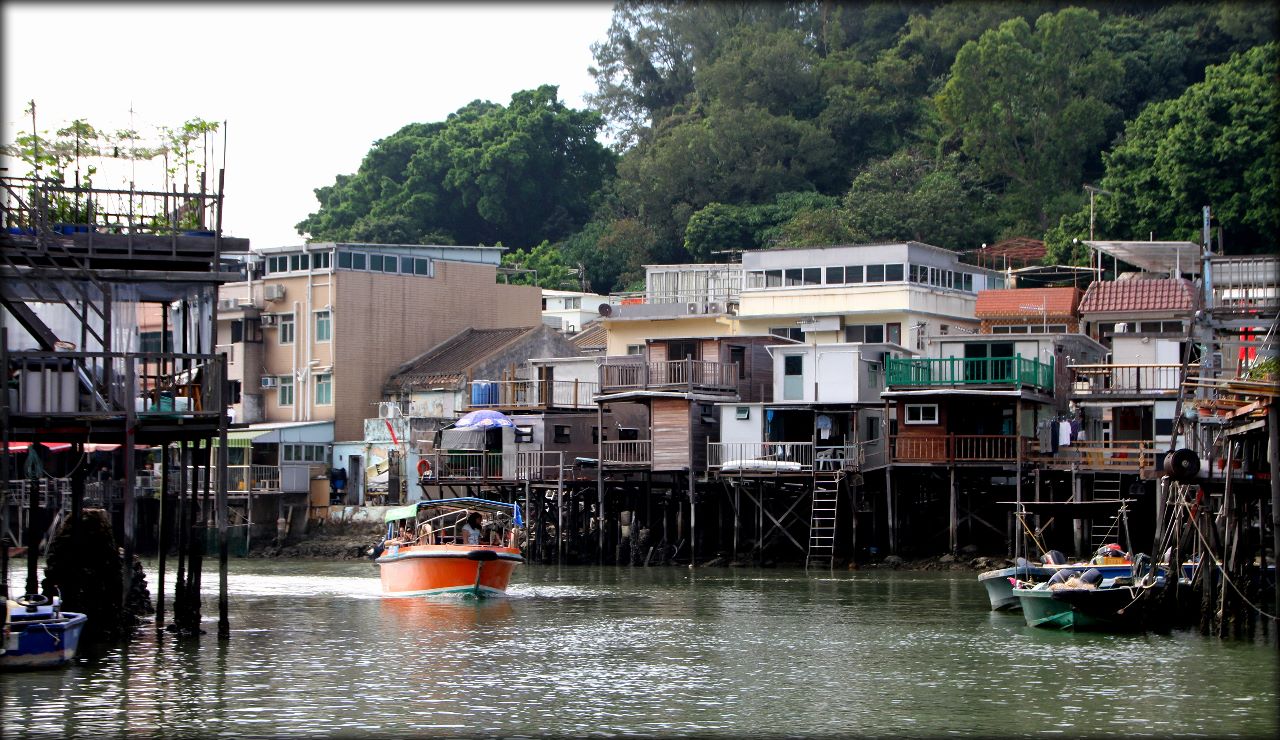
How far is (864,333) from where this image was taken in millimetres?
67125

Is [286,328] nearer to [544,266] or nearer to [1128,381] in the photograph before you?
[544,266]

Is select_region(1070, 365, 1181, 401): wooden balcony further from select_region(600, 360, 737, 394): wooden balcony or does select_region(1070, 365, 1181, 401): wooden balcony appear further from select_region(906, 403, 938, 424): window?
select_region(600, 360, 737, 394): wooden balcony

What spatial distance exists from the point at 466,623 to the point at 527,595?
25.0ft

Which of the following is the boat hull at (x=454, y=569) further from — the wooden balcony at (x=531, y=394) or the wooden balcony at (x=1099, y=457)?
the wooden balcony at (x=531, y=394)

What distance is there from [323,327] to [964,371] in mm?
32064

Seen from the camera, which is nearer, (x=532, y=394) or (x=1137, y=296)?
(x=1137, y=296)

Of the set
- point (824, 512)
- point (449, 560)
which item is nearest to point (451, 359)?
point (824, 512)

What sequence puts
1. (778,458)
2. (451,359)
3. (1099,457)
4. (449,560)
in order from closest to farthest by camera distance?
(449,560) < (1099,457) < (778,458) < (451,359)

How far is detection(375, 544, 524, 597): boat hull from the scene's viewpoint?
4462 centimetres

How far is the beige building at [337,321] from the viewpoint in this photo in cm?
7475

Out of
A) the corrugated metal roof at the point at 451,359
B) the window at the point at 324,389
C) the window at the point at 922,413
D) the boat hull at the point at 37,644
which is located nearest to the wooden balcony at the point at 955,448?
the window at the point at 922,413

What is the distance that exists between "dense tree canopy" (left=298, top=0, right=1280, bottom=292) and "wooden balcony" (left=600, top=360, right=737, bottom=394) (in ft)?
69.7

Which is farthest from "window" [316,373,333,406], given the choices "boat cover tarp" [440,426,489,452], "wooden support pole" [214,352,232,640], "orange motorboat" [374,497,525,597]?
"wooden support pole" [214,352,232,640]

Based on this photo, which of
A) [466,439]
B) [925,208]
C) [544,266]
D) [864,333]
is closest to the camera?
[466,439]
